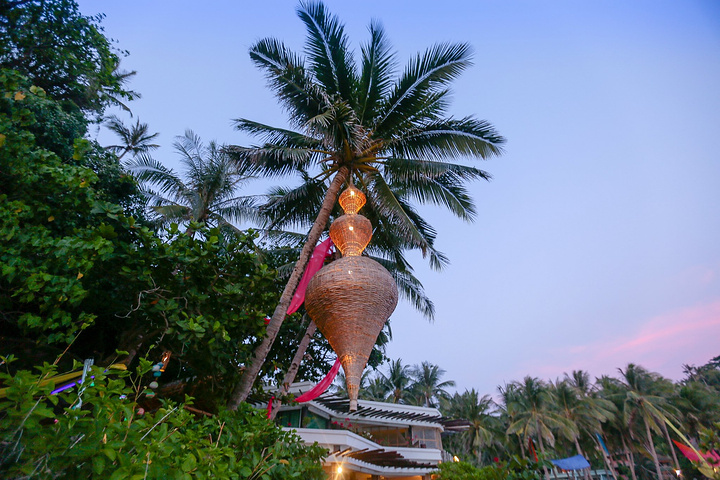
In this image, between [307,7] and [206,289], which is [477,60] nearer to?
[307,7]

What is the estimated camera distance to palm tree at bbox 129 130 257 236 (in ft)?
35.3

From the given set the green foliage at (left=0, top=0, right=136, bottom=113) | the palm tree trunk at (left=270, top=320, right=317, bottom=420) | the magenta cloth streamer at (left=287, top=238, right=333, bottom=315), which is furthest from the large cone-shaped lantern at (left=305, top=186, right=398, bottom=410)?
the green foliage at (left=0, top=0, right=136, bottom=113)

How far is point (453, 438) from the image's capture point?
1277 inches

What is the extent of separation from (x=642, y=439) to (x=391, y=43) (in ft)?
129

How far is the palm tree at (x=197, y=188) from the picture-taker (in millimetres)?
10766

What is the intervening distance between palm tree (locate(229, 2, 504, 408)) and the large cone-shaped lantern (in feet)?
11.9

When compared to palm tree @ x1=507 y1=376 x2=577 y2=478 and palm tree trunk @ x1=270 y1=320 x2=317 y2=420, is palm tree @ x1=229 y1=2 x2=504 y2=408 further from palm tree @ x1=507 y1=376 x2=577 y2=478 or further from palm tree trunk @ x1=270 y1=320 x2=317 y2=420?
palm tree @ x1=507 y1=376 x2=577 y2=478

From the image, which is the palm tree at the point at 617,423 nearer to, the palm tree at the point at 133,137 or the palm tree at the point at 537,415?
the palm tree at the point at 537,415

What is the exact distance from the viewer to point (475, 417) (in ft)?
93.1

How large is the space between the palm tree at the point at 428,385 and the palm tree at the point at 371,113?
28.9 meters

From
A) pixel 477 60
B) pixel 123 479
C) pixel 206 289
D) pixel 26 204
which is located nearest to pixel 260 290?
pixel 206 289

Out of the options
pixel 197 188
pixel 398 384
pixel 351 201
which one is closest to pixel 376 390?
pixel 398 384

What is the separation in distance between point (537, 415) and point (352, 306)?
3200 centimetres

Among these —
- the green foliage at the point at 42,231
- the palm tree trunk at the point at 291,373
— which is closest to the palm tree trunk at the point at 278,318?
the palm tree trunk at the point at 291,373
